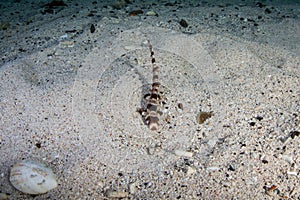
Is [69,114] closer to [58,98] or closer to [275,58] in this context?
[58,98]

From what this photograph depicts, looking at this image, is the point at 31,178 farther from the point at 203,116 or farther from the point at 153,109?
the point at 203,116

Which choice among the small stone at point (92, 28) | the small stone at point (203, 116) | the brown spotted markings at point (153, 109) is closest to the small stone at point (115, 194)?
the brown spotted markings at point (153, 109)

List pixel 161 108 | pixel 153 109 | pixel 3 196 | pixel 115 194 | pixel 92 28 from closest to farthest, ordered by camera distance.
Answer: pixel 3 196
pixel 115 194
pixel 153 109
pixel 161 108
pixel 92 28

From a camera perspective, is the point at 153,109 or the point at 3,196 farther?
the point at 153,109

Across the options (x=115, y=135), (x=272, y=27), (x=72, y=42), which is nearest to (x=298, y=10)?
(x=272, y=27)

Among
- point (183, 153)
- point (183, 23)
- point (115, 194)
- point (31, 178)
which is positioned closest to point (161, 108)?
point (183, 153)

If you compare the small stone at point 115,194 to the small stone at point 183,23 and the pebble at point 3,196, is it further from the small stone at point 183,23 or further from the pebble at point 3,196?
the small stone at point 183,23
